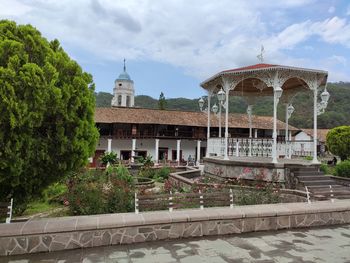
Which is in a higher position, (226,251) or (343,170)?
(343,170)

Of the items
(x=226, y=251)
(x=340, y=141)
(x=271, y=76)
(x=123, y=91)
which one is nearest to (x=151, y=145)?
(x=123, y=91)

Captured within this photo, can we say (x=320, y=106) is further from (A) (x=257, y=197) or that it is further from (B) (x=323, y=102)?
(A) (x=257, y=197)

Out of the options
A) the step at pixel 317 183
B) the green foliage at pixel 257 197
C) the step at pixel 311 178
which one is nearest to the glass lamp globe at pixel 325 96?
the step at pixel 311 178

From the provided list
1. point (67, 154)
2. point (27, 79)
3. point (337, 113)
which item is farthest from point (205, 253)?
point (337, 113)

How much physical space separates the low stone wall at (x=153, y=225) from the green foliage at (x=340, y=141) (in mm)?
15342

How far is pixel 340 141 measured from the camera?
20.0 metres

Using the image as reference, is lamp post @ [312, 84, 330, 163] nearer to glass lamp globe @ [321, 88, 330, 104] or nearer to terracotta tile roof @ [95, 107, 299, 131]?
glass lamp globe @ [321, 88, 330, 104]

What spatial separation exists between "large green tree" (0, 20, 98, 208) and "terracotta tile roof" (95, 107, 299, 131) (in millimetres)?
25839

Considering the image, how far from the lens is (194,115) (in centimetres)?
3678

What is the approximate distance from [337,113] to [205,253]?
5897 cm

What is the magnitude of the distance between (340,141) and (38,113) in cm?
2100

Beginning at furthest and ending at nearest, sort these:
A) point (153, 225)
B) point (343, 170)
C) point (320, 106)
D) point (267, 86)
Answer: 1. point (343, 170)
2. point (267, 86)
3. point (320, 106)
4. point (153, 225)

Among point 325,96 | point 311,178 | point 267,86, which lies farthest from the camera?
point 267,86

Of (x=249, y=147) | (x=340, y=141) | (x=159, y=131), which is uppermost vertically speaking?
(x=159, y=131)
